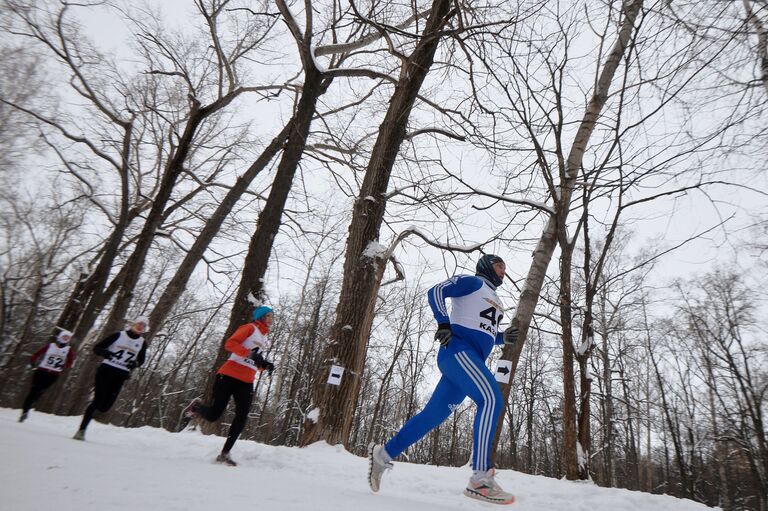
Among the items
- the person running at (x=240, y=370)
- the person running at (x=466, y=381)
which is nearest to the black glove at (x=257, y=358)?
the person running at (x=240, y=370)

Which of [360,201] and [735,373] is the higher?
[735,373]

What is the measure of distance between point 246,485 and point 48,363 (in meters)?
7.87

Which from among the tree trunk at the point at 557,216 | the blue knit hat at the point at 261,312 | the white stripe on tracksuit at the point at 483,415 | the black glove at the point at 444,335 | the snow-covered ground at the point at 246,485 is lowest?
the snow-covered ground at the point at 246,485

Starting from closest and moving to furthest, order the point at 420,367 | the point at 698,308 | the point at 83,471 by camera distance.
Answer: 1. the point at 83,471
2. the point at 698,308
3. the point at 420,367

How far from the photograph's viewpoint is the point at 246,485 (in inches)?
89.1

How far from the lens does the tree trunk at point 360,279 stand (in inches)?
205

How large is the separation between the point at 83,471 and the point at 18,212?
21648 millimetres

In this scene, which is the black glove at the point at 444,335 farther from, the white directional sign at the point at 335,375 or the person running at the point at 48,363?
the person running at the point at 48,363

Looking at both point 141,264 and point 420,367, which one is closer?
point 141,264

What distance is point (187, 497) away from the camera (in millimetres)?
1783

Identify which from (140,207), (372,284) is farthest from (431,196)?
(140,207)

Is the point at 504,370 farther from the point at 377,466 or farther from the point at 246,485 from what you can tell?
the point at 246,485

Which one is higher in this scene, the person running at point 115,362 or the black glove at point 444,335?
the black glove at point 444,335

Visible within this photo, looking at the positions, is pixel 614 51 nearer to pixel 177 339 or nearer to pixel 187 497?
pixel 187 497
